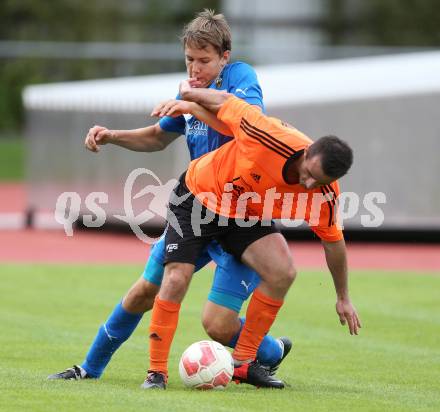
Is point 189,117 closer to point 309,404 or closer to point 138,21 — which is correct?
point 309,404

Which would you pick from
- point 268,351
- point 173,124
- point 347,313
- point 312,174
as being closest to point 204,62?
point 173,124

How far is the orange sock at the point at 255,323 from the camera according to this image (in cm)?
750

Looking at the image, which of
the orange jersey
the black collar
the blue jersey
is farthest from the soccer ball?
the blue jersey

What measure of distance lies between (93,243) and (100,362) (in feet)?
38.1

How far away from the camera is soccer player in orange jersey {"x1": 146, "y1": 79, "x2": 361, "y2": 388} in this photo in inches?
284

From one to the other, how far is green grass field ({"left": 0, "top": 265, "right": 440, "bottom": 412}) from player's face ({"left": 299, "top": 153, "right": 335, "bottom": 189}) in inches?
50.5

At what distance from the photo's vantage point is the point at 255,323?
754 centimetres

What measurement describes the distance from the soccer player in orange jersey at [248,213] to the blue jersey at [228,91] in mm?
163

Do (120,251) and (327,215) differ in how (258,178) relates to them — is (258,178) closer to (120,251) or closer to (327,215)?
(327,215)

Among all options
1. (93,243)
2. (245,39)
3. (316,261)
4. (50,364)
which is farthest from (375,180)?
(245,39)

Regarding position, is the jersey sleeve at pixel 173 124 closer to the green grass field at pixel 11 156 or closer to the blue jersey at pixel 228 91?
the blue jersey at pixel 228 91

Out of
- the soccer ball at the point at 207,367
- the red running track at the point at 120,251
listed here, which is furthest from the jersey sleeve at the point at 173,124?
the red running track at the point at 120,251

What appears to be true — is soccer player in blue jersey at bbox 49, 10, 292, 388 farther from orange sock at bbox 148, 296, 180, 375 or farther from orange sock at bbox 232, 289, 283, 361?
orange sock at bbox 148, 296, 180, 375

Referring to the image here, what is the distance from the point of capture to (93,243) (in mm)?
19391
